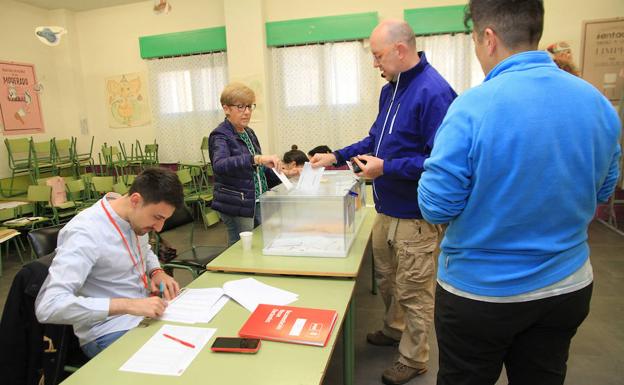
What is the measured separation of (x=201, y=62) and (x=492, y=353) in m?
5.56

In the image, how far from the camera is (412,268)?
73.9 inches

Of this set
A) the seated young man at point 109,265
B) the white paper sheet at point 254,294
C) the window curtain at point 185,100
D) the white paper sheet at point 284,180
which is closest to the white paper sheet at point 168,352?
the seated young man at point 109,265

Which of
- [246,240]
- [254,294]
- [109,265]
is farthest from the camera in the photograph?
[246,240]

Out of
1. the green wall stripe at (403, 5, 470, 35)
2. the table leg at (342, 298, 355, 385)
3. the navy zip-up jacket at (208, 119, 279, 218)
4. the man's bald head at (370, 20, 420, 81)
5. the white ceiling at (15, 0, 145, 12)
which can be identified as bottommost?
the table leg at (342, 298, 355, 385)

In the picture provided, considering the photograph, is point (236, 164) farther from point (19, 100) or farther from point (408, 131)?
point (19, 100)

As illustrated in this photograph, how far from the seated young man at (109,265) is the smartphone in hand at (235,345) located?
0.28 m

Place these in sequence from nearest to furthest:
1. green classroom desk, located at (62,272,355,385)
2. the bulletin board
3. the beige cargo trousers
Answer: green classroom desk, located at (62,272,355,385) → the beige cargo trousers → the bulletin board

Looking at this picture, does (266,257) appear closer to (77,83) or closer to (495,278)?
(495,278)

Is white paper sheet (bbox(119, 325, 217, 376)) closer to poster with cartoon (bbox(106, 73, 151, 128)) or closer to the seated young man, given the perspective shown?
the seated young man

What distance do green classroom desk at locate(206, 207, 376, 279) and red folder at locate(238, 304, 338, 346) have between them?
314mm

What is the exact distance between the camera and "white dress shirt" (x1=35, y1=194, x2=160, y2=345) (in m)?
1.26

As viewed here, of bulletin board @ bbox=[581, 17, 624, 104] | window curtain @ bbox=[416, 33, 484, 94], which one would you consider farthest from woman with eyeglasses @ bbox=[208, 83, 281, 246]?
bulletin board @ bbox=[581, 17, 624, 104]

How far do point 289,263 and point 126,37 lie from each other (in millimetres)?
5788

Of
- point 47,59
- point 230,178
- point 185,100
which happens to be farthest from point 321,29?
point 47,59
